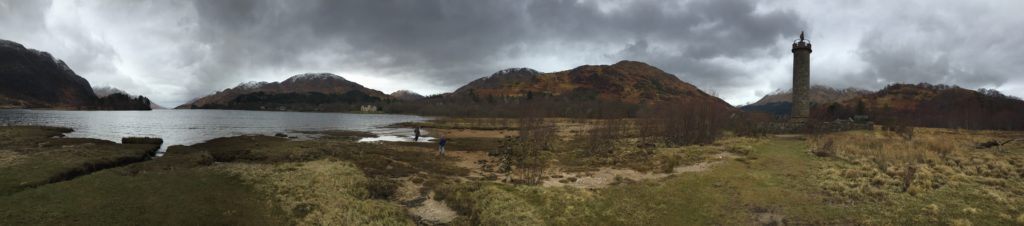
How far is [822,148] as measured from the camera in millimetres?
37812

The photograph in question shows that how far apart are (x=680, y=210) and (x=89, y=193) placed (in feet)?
77.9

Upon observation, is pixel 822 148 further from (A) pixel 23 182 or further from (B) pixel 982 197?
(A) pixel 23 182

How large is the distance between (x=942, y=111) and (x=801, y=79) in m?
65.7

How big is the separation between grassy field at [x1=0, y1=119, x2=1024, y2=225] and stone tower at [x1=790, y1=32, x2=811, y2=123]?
33.0m

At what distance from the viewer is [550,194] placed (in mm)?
21266

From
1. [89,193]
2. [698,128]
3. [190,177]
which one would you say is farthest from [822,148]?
[89,193]

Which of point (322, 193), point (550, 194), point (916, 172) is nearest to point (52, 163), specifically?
point (322, 193)

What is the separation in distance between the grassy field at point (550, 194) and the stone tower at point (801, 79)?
108 feet

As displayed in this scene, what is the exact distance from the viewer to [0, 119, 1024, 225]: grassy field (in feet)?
55.8

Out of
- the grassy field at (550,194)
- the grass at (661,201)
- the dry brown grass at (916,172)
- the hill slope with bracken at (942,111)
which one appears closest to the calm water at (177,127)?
the grassy field at (550,194)

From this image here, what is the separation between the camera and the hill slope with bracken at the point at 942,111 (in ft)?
274

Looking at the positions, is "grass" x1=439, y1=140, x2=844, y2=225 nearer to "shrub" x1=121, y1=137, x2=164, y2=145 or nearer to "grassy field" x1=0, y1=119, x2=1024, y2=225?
"grassy field" x1=0, y1=119, x2=1024, y2=225

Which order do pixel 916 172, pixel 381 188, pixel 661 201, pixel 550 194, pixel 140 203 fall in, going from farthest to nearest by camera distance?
1. pixel 916 172
2. pixel 381 188
3. pixel 550 194
4. pixel 661 201
5. pixel 140 203

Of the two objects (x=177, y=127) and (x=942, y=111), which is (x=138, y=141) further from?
(x=942, y=111)
